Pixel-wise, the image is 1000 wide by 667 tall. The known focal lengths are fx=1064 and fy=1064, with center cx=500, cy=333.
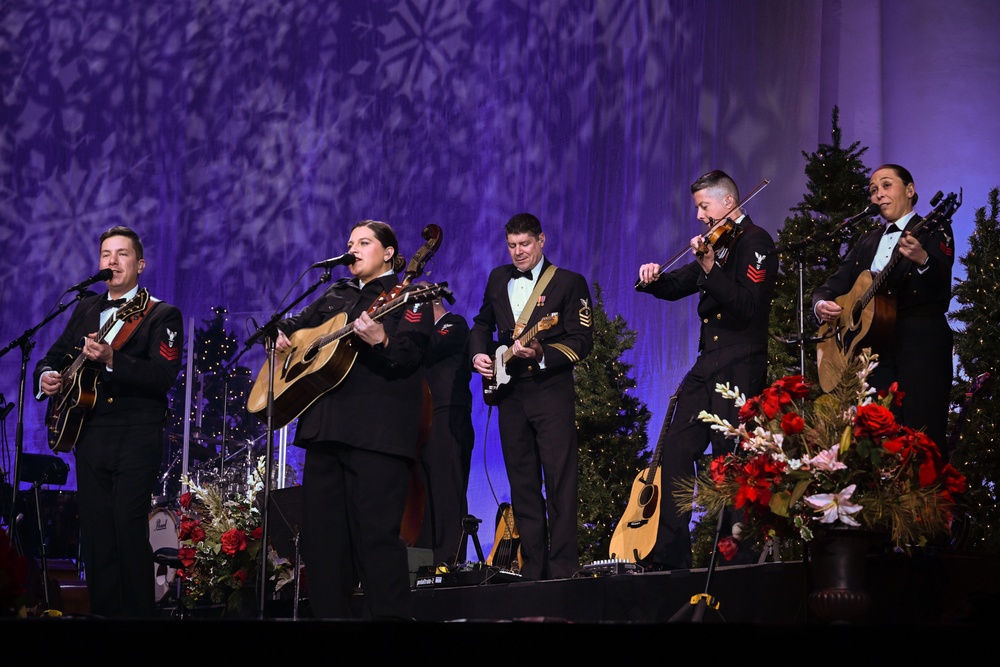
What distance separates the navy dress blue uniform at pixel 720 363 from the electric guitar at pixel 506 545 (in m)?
1.19

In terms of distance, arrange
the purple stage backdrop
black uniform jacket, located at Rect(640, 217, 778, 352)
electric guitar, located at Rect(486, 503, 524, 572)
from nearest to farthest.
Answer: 1. black uniform jacket, located at Rect(640, 217, 778, 352)
2. electric guitar, located at Rect(486, 503, 524, 572)
3. the purple stage backdrop

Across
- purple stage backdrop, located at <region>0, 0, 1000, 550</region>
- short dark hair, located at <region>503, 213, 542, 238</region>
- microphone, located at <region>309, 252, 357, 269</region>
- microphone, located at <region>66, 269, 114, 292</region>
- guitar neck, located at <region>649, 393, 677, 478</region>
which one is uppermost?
purple stage backdrop, located at <region>0, 0, 1000, 550</region>

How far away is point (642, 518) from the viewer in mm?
6281

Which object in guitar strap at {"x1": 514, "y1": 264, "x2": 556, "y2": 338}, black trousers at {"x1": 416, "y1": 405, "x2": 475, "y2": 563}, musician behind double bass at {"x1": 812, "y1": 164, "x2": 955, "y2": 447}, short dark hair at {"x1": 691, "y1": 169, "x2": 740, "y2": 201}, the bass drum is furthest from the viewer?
the bass drum

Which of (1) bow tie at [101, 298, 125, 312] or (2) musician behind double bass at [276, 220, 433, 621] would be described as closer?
(2) musician behind double bass at [276, 220, 433, 621]

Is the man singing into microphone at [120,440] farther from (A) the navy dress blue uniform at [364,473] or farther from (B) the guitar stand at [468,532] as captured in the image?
(B) the guitar stand at [468,532]

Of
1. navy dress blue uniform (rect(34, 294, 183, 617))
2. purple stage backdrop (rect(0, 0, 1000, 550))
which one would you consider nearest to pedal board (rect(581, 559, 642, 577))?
navy dress blue uniform (rect(34, 294, 183, 617))

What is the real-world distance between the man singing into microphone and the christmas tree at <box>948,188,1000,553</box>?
14.0ft

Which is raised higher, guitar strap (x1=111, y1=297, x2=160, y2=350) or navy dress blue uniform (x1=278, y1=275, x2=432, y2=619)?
guitar strap (x1=111, y1=297, x2=160, y2=350)

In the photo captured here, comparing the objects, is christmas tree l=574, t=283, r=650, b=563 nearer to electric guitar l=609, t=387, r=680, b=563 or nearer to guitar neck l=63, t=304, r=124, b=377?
electric guitar l=609, t=387, r=680, b=563

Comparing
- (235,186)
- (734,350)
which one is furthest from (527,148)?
(734,350)

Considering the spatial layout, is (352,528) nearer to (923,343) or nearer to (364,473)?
(364,473)

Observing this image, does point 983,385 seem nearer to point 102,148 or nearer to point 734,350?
point 734,350

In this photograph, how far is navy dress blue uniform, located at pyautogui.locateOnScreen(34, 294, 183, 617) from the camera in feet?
16.6
